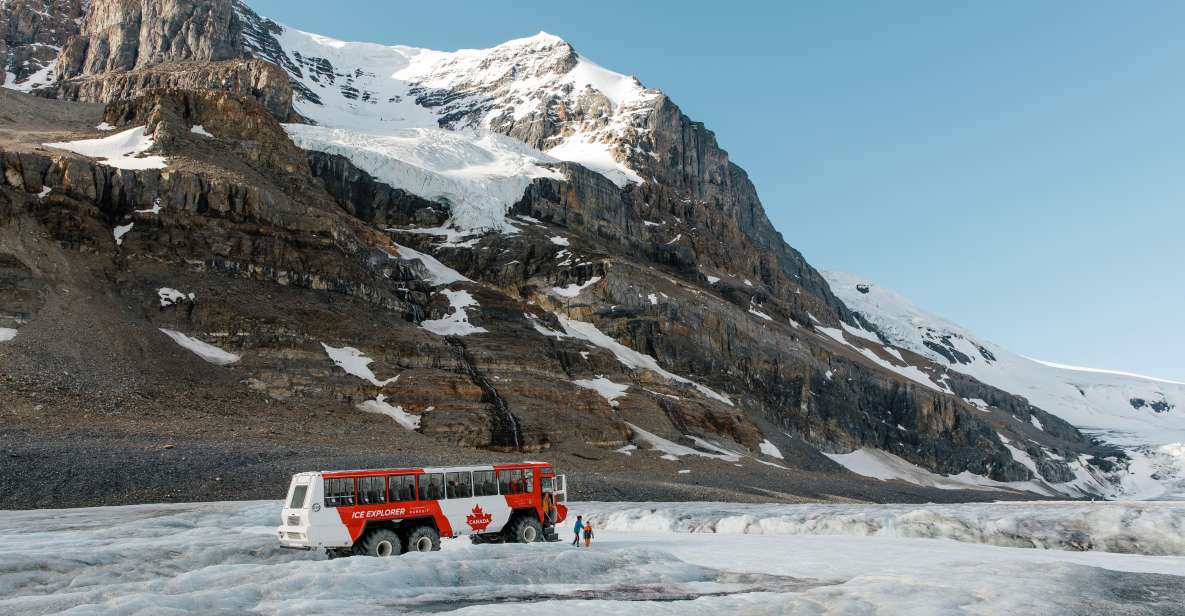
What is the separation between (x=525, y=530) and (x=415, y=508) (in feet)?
13.6

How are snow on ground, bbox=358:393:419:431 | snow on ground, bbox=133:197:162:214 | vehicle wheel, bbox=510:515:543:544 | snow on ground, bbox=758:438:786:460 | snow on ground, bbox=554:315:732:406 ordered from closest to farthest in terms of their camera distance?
vehicle wheel, bbox=510:515:543:544, snow on ground, bbox=358:393:419:431, snow on ground, bbox=133:197:162:214, snow on ground, bbox=758:438:786:460, snow on ground, bbox=554:315:732:406

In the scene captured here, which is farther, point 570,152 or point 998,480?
point 570,152

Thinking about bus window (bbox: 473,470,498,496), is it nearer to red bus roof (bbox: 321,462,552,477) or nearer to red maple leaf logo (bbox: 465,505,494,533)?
red bus roof (bbox: 321,462,552,477)

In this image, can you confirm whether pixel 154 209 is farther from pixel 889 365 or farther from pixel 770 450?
pixel 889 365

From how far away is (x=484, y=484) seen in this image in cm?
2812

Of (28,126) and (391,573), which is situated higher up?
(28,126)

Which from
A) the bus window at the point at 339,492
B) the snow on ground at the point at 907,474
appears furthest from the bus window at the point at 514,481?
the snow on ground at the point at 907,474

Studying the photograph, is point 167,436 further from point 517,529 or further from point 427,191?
point 427,191

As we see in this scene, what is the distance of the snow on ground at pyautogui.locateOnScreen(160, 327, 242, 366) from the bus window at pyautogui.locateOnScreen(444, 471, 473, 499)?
4778cm

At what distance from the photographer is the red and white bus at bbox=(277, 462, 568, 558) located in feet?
81.8

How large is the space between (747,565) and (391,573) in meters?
10.3

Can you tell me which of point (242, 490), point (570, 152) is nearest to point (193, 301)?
point (242, 490)

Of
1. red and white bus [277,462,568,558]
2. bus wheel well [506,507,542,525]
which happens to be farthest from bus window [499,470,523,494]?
bus wheel well [506,507,542,525]

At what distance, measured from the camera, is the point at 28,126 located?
104 metres
